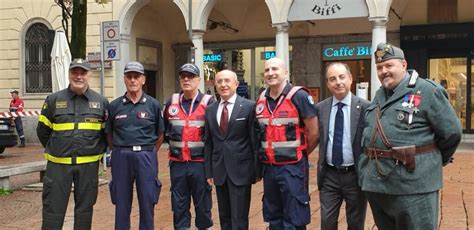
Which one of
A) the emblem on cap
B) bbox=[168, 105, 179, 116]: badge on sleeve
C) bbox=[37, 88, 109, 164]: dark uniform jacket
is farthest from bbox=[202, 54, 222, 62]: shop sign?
the emblem on cap

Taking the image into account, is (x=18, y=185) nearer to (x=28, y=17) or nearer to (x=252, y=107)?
(x=252, y=107)

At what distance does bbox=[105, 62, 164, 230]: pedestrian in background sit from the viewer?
5402mm

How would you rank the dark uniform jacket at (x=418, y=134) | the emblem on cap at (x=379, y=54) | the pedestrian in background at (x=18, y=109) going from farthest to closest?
the pedestrian in background at (x=18, y=109)
the emblem on cap at (x=379, y=54)
the dark uniform jacket at (x=418, y=134)

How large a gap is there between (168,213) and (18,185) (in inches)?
156

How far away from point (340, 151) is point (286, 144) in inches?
18.5

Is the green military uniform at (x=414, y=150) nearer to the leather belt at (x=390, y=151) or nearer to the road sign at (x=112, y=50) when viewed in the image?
the leather belt at (x=390, y=151)

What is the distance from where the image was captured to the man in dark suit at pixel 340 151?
15.3ft

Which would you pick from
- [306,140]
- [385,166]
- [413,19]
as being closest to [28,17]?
[413,19]

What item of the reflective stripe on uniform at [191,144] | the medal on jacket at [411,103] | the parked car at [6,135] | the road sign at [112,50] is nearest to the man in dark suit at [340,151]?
the medal on jacket at [411,103]

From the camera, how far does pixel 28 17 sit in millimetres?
18531

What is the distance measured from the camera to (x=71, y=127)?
5309 mm

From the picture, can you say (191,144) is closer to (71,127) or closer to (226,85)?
(226,85)

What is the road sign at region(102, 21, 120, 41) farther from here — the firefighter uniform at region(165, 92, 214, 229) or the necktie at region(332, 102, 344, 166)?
the necktie at region(332, 102, 344, 166)

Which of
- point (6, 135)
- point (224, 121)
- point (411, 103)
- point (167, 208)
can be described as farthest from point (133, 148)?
point (6, 135)
